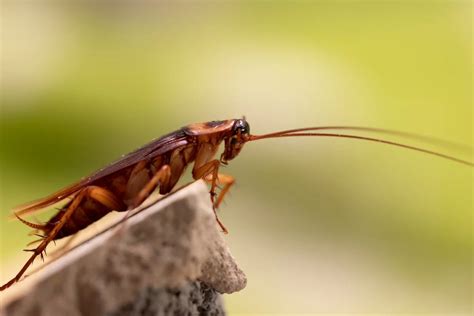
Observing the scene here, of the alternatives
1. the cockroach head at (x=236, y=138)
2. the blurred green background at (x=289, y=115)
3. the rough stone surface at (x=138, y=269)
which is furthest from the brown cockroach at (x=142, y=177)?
the blurred green background at (x=289, y=115)

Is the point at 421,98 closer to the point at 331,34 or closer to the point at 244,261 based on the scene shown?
the point at 331,34

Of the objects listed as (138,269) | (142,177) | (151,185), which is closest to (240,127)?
(142,177)

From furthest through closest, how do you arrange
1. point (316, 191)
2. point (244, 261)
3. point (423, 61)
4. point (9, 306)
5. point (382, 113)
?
point (423, 61) < point (382, 113) < point (316, 191) < point (244, 261) < point (9, 306)

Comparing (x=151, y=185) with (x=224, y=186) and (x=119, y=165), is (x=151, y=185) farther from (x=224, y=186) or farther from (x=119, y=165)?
(x=224, y=186)

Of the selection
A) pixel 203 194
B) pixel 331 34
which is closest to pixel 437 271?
pixel 331 34

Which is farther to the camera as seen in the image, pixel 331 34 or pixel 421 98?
pixel 331 34

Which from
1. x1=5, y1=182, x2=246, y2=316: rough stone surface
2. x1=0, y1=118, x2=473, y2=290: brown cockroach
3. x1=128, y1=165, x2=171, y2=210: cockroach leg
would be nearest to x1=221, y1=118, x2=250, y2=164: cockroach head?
x1=0, y1=118, x2=473, y2=290: brown cockroach

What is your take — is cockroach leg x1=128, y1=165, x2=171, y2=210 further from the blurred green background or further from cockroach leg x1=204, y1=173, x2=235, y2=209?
the blurred green background
